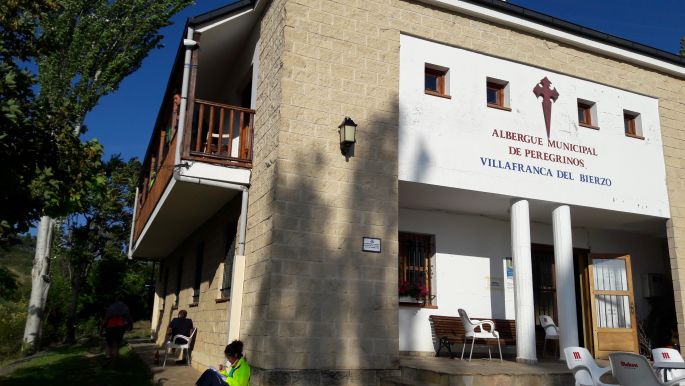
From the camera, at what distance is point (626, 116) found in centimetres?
1128

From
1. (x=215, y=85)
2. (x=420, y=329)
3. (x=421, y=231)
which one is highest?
(x=215, y=85)

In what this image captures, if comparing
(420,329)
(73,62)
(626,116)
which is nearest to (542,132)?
(626,116)

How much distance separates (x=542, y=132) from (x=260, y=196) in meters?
5.19

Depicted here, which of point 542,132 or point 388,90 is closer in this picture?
point 388,90

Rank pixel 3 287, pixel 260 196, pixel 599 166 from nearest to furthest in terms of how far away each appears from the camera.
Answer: pixel 3 287 < pixel 260 196 < pixel 599 166

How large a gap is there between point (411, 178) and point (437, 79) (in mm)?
2049

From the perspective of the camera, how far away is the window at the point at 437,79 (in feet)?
31.7

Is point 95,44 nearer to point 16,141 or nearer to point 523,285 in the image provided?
point 16,141

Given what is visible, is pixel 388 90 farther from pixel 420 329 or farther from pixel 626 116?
pixel 626 116

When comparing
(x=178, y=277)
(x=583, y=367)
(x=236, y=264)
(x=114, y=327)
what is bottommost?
(x=583, y=367)

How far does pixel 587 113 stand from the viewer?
1084cm

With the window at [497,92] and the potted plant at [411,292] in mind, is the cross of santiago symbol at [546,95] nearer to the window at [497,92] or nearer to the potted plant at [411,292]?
the window at [497,92]

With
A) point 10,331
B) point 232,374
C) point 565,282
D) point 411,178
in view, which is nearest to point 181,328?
point 232,374

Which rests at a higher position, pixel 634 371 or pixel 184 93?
pixel 184 93
